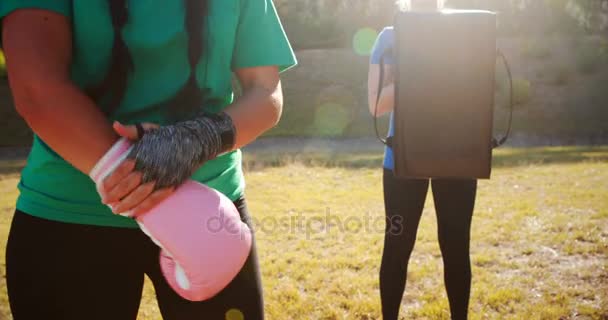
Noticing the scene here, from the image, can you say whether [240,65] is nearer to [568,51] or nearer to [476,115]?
[476,115]

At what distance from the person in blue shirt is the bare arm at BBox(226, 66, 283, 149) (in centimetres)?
117

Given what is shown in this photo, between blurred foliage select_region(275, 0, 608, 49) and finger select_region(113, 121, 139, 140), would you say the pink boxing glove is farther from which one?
blurred foliage select_region(275, 0, 608, 49)

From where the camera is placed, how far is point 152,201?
2.94ft

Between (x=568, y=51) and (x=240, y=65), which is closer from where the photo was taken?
(x=240, y=65)

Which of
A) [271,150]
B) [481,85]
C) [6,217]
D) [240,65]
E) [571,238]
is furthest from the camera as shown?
[271,150]

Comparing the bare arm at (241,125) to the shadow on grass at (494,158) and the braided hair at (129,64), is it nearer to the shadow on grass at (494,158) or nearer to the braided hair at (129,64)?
the braided hair at (129,64)

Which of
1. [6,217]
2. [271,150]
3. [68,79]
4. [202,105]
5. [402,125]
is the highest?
[68,79]

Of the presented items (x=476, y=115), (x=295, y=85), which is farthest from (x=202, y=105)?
(x=295, y=85)

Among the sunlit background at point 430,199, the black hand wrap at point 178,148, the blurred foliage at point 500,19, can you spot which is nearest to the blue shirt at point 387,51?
the sunlit background at point 430,199

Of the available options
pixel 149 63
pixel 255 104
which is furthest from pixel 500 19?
pixel 149 63

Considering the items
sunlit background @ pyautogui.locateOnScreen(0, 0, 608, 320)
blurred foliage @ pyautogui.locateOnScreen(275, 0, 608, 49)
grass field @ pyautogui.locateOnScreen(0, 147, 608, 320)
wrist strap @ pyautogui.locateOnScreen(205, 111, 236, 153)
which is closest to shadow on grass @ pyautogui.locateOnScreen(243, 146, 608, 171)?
sunlit background @ pyautogui.locateOnScreen(0, 0, 608, 320)

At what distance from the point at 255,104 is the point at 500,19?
864 inches

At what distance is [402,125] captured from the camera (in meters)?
1.98

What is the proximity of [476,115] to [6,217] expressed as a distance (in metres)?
7.09
